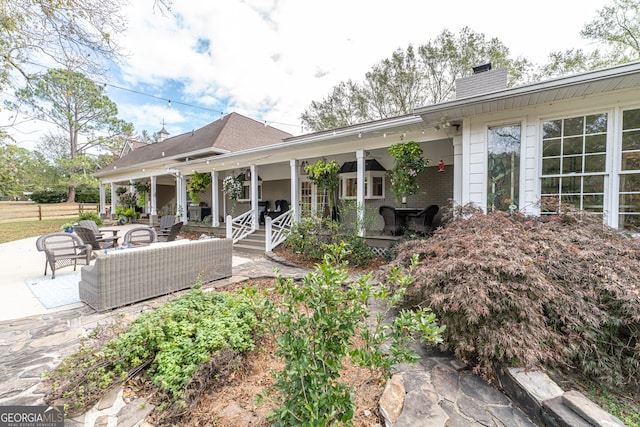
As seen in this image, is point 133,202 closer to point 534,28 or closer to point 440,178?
point 440,178

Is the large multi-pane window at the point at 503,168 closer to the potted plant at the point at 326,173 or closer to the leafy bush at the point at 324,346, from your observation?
the potted plant at the point at 326,173

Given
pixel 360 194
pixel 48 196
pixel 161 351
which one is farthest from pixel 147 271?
pixel 48 196

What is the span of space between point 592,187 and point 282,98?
666 inches

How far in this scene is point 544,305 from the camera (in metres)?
2.51

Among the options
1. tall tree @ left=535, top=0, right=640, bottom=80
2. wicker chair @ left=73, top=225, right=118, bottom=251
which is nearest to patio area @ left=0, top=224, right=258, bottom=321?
wicker chair @ left=73, top=225, right=118, bottom=251

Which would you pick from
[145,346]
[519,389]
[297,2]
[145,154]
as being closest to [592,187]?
[519,389]

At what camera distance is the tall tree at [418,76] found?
605 inches

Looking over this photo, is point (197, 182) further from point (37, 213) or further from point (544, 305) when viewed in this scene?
point (37, 213)

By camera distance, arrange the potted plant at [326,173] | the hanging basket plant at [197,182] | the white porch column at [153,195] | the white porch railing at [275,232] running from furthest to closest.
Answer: the white porch column at [153,195] → the hanging basket plant at [197,182] → the white porch railing at [275,232] → the potted plant at [326,173]

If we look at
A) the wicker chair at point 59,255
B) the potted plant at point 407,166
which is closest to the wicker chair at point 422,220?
the potted plant at point 407,166

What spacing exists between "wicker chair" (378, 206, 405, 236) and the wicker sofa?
4338 mm

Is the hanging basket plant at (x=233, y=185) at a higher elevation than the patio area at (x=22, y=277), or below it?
higher

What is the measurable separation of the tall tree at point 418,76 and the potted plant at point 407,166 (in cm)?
1090

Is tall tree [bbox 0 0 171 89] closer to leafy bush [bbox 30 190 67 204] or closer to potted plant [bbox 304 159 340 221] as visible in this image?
potted plant [bbox 304 159 340 221]
